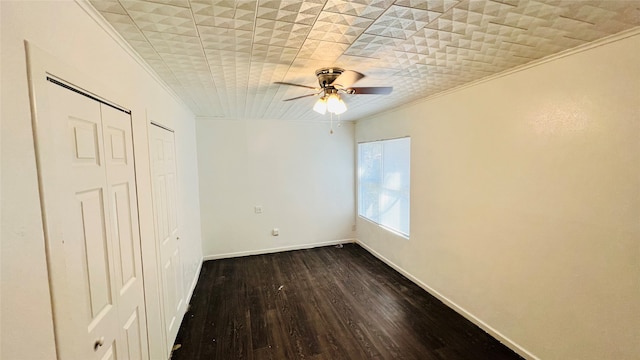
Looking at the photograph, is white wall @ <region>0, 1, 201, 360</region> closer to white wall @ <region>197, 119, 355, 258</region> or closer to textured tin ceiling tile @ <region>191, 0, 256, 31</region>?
textured tin ceiling tile @ <region>191, 0, 256, 31</region>

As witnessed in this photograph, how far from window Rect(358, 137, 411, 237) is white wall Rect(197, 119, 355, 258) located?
32 cm

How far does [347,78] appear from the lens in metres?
2.23

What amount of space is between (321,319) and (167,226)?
1.76 m

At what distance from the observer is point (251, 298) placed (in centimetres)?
324

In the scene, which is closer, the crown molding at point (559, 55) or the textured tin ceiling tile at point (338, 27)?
the textured tin ceiling tile at point (338, 27)

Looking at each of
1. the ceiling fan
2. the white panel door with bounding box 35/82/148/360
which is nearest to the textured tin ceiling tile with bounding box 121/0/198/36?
the white panel door with bounding box 35/82/148/360

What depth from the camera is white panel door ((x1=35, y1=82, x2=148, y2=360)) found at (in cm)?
92

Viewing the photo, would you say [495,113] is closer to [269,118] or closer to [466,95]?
[466,95]

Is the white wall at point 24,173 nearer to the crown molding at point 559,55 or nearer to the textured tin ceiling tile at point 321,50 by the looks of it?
the textured tin ceiling tile at point 321,50

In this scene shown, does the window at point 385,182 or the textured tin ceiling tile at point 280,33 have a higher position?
the textured tin ceiling tile at point 280,33

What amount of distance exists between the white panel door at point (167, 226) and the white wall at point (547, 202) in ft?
9.06

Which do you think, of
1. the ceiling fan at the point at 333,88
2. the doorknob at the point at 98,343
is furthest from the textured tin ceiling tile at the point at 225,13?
the doorknob at the point at 98,343

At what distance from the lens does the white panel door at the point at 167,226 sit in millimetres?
2102

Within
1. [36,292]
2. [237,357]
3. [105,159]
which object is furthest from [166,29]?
[237,357]
